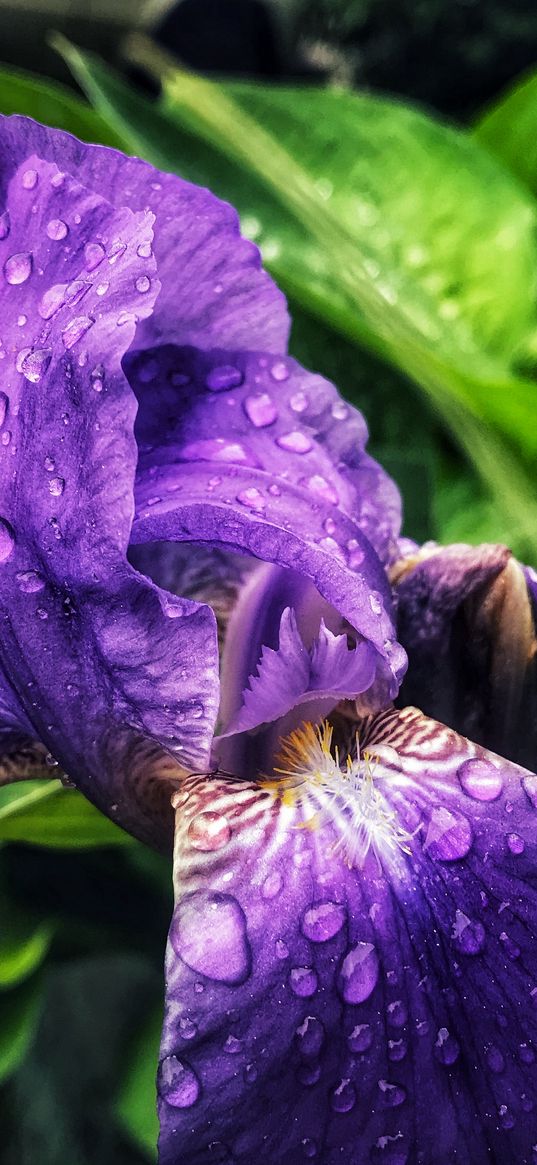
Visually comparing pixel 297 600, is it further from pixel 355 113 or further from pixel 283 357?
pixel 355 113

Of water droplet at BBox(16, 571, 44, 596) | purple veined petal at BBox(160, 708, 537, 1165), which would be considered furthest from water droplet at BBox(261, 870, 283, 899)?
water droplet at BBox(16, 571, 44, 596)

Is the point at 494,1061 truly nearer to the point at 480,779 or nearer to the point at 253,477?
the point at 480,779

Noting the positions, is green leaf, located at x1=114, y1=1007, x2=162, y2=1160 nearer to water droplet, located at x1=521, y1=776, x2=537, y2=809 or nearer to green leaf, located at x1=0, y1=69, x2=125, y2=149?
water droplet, located at x1=521, y1=776, x2=537, y2=809

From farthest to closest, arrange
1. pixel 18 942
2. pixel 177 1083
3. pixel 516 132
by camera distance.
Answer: pixel 516 132, pixel 18 942, pixel 177 1083

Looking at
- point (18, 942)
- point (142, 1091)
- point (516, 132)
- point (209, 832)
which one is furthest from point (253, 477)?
point (516, 132)

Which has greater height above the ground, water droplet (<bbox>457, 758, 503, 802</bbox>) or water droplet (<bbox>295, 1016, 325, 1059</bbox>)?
water droplet (<bbox>457, 758, 503, 802</bbox>)

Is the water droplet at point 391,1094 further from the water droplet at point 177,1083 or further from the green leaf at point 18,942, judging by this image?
the green leaf at point 18,942

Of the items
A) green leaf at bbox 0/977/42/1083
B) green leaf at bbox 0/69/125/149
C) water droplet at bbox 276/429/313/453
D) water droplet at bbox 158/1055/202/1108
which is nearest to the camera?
water droplet at bbox 158/1055/202/1108
